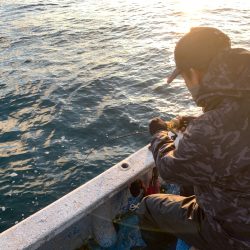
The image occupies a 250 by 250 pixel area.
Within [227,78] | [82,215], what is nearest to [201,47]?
[227,78]

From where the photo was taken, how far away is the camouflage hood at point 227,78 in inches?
120

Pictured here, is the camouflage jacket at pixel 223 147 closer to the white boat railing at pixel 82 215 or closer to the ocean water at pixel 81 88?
the white boat railing at pixel 82 215

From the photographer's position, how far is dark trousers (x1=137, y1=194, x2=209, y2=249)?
4027 mm

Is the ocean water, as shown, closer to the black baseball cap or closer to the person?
the person

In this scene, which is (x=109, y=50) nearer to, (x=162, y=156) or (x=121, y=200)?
(x=121, y=200)

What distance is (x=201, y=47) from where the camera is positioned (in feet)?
10.8

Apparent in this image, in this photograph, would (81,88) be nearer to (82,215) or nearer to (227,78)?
(82,215)

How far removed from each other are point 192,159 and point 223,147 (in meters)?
0.31

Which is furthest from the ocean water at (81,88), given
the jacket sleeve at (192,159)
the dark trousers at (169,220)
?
the jacket sleeve at (192,159)

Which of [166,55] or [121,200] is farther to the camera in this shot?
[166,55]

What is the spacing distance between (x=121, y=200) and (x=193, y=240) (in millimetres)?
1457

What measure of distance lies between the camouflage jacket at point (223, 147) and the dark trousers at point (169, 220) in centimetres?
50

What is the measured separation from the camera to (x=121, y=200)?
17.4 feet

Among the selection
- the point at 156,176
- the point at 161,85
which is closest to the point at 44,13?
the point at 161,85
